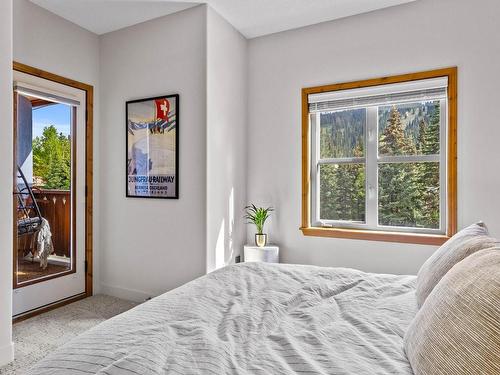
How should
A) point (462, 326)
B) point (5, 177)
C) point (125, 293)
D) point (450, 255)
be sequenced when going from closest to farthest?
point (462, 326) < point (450, 255) < point (5, 177) < point (125, 293)

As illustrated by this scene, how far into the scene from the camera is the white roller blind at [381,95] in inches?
109

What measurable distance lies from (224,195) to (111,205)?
1234mm

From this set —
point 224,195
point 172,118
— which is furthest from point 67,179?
point 224,195

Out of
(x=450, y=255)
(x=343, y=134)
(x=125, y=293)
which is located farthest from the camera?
(x=125, y=293)

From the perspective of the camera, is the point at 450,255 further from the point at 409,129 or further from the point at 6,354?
the point at 6,354

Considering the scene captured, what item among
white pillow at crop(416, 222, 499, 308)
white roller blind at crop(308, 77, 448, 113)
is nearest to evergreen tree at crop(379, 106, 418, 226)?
white roller blind at crop(308, 77, 448, 113)

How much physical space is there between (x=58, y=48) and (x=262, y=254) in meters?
2.73

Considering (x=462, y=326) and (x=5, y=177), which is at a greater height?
(x=5, y=177)

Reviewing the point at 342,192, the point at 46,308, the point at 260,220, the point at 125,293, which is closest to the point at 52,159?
the point at 46,308

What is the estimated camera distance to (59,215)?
3.22 metres

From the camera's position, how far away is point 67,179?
3264mm

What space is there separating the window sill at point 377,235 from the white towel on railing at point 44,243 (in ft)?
7.95

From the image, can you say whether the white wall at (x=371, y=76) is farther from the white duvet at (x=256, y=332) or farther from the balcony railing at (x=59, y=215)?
the balcony railing at (x=59, y=215)

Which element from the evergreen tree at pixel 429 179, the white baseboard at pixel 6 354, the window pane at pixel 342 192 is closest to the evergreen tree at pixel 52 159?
the white baseboard at pixel 6 354
